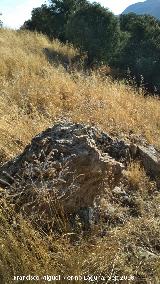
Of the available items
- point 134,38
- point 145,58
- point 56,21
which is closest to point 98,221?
point 145,58

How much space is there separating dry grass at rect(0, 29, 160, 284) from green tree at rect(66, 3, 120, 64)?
4.22 meters

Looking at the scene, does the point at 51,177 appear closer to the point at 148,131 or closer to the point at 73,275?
the point at 73,275

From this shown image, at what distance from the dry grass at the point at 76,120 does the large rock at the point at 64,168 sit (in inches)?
11.4

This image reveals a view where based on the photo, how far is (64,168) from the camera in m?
3.60

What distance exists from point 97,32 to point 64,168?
10624 millimetres

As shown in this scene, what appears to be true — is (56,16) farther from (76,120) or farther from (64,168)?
(64,168)

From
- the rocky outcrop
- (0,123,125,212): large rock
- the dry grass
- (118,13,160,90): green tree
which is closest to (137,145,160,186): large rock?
the dry grass

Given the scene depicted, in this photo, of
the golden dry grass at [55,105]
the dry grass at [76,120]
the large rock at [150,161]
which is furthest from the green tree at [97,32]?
the large rock at [150,161]

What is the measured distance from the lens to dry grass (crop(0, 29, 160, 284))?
3.14 metres

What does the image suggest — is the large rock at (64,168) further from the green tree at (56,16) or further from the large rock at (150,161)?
the green tree at (56,16)

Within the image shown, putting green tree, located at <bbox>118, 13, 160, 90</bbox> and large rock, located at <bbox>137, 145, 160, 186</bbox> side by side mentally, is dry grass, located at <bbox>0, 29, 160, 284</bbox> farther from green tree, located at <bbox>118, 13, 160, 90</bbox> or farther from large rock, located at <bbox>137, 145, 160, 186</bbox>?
green tree, located at <bbox>118, 13, 160, 90</bbox>

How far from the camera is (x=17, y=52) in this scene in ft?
32.8

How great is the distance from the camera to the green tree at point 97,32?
44.1 feet

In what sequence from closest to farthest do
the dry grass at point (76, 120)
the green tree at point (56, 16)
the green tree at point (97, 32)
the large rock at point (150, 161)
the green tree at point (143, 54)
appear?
1. the dry grass at point (76, 120)
2. the large rock at point (150, 161)
3. the green tree at point (143, 54)
4. the green tree at point (97, 32)
5. the green tree at point (56, 16)
